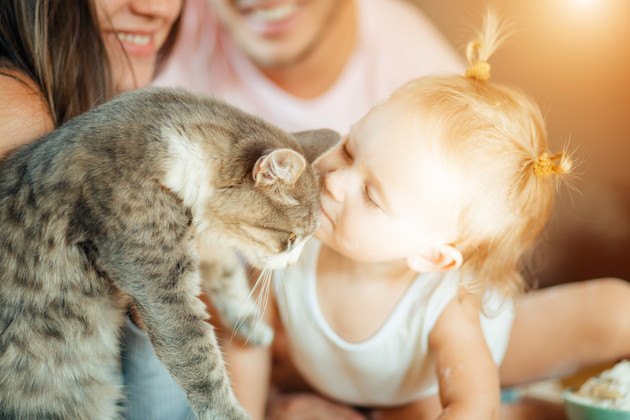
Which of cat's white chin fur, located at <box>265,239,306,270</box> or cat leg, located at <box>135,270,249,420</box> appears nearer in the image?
cat leg, located at <box>135,270,249,420</box>

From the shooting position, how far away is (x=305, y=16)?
1358 millimetres

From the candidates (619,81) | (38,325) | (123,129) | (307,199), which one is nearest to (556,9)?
(619,81)

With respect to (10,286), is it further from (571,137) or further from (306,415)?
(571,137)

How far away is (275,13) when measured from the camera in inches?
53.1

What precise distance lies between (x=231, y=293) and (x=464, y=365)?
430 mm

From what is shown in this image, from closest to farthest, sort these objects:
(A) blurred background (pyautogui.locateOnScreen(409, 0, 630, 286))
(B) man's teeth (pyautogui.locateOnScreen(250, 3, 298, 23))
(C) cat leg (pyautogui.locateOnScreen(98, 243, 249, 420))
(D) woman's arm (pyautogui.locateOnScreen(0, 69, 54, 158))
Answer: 1. (C) cat leg (pyautogui.locateOnScreen(98, 243, 249, 420))
2. (D) woman's arm (pyautogui.locateOnScreen(0, 69, 54, 158))
3. (A) blurred background (pyautogui.locateOnScreen(409, 0, 630, 286))
4. (B) man's teeth (pyautogui.locateOnScreen(250, 3, 298, 23))

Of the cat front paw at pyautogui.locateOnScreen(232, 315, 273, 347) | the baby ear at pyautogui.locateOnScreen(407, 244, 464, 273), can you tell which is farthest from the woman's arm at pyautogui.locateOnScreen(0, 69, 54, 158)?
the baby ear at pyautogui.locateOnScreen(407, 244, 464, 273)

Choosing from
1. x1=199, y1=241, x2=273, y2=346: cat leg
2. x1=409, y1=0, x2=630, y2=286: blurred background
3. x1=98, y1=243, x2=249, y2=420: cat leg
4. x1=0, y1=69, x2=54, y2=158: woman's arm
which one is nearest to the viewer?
x1=98, y1=243, x2=249, y2=420: cat leg

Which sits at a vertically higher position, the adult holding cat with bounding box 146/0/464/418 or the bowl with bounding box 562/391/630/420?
the adult holding cat with bounding box 146/0/464/418

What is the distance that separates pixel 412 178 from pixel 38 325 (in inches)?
22.9

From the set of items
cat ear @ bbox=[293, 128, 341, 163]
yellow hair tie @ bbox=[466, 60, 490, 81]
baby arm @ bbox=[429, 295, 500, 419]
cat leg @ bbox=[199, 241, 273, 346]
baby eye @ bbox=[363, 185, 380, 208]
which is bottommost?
cat leg @ bbox=[199, 241, 273, 346]

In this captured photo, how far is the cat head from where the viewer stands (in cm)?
90

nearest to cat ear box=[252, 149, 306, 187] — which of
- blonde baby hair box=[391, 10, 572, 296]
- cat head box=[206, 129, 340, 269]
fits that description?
cat head box=[206, 129, 340, 269]

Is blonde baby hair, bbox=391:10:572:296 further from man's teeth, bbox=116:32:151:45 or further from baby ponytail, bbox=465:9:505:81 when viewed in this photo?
man's teeth, bbox=116:32:151:45
